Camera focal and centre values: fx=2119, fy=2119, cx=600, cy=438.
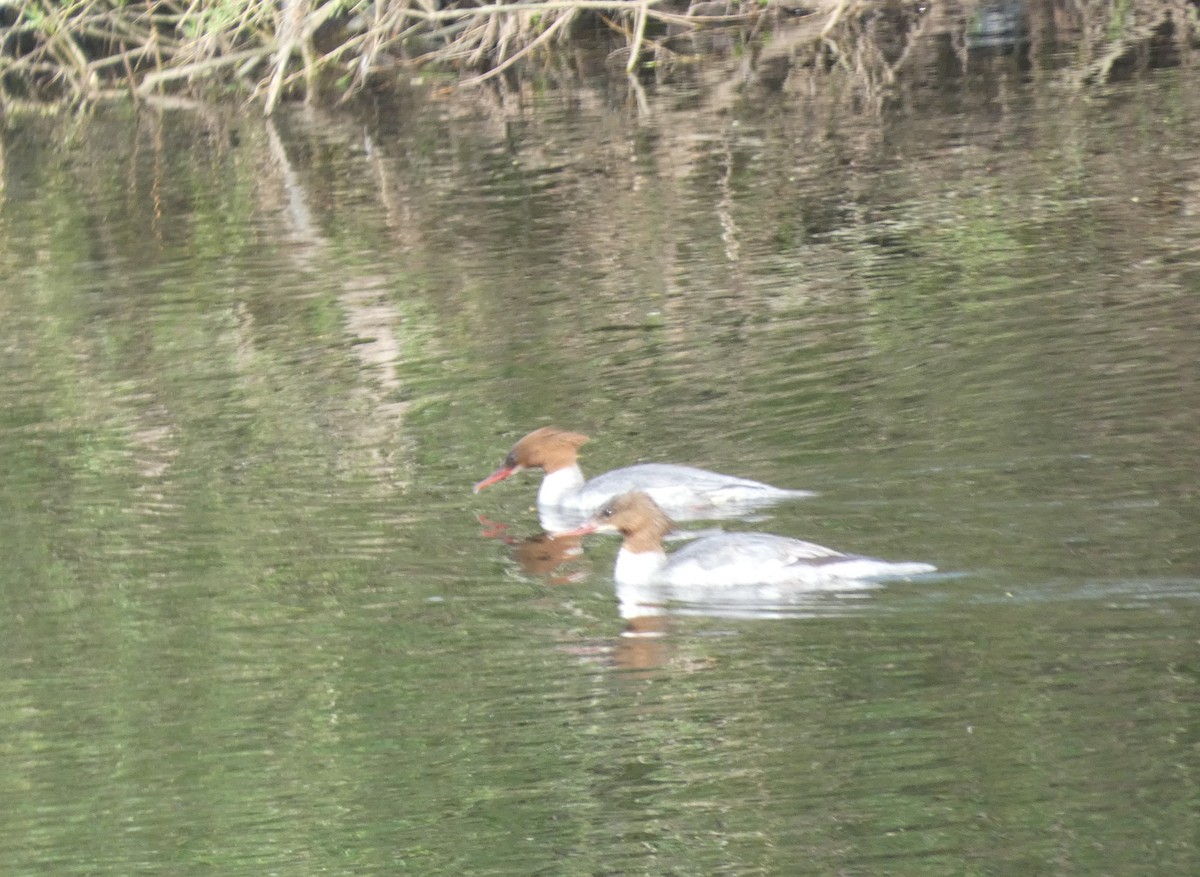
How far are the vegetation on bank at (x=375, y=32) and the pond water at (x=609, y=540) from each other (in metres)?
7.02

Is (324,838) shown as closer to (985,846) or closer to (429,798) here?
(429,798)

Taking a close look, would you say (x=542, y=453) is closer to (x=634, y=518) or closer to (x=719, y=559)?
(x=634, y=518)

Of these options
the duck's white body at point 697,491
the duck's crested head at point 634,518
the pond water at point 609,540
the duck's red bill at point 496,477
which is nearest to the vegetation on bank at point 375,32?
the pond water at point 609,540

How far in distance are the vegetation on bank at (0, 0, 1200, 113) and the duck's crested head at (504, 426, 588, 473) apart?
571 inches

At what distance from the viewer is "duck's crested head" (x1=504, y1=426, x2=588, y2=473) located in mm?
10273

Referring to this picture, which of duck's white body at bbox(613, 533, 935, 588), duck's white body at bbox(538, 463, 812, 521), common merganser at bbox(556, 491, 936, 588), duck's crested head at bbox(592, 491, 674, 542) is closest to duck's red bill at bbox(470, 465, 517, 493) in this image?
duck's white body at bbox(538, 463, 812, 521)

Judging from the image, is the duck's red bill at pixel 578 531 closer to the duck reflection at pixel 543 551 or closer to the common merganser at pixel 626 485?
the duck reflection at pixel 543 551

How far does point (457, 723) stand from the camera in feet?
23.5

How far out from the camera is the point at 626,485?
986cm

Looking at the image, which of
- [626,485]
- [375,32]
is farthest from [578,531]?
[375,32]

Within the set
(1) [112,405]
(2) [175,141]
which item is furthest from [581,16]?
(1) [112,405]

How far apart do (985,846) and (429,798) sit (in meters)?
1.78

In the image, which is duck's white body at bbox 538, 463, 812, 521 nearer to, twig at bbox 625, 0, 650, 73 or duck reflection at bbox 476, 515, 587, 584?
duck reflection at bbox 476, 515, 587, 584

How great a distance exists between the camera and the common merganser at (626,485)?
9.41 metres
